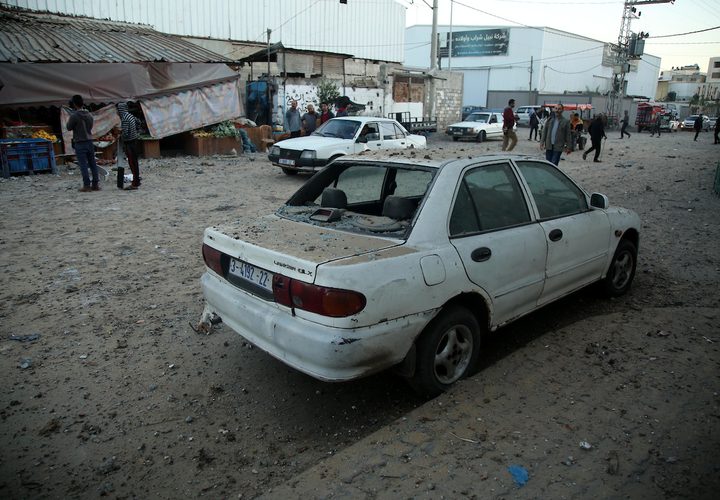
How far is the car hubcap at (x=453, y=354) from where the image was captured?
334 cm

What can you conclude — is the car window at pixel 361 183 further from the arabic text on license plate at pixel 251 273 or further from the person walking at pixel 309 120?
the person walking at pixel 309 120

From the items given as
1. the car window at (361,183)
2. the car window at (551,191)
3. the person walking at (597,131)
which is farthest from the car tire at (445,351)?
the person walking at (597,131)

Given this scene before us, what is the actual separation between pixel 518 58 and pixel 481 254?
62.2m

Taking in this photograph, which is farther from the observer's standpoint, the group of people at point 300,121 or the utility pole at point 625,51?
the utility pole at point 625,51

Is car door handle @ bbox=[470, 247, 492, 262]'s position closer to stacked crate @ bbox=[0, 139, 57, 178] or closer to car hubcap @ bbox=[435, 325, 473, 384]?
car hubcap @ bbox=[435, 325, 473, 384]

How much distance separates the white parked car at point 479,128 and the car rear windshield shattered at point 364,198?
23493 mm

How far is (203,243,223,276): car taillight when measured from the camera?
11.7 ft

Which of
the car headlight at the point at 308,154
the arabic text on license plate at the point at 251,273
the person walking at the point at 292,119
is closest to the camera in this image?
the arabic text on license plate at the point at 251,273

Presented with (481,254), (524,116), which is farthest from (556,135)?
→ (524,116)

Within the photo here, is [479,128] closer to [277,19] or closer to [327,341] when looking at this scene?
[277,19]

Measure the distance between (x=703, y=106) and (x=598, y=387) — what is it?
89.8 meters

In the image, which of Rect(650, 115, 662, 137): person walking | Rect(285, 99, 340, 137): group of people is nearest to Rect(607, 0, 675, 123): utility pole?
Rect(650, 115, 662, 137): person walking

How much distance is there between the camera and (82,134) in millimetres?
9969

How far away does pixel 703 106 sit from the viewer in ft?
247
